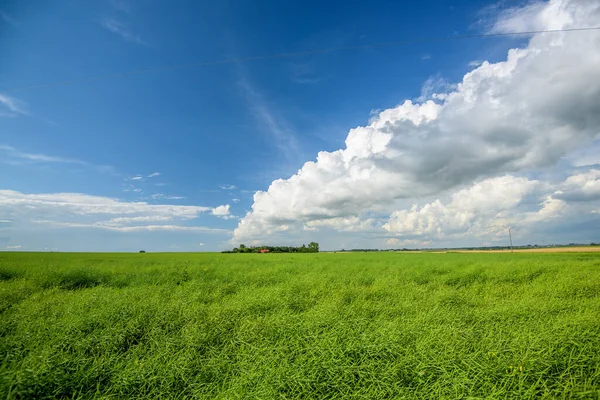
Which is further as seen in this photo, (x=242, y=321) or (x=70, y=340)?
(x=242, y=321)

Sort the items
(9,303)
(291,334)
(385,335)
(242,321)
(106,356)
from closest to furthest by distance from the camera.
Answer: (106,356) → (385,335) → (291,334) → (242,321) → (9,303)

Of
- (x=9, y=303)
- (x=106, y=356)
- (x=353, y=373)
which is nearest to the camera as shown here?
(x=353, y=373)

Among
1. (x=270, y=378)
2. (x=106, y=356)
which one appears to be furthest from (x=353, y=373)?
(x=106, y=356)

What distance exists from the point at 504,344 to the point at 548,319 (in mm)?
2524

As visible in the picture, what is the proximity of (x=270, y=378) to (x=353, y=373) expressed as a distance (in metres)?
1.18

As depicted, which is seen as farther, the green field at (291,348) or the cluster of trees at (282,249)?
the cluster of trees at (282,249)

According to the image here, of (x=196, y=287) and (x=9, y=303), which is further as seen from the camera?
Answer: (x=196, y=287)

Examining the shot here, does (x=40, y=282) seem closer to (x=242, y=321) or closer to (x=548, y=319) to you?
(x=242, y=321)

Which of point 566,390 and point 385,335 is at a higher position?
point 385,335

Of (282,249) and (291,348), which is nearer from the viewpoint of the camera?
(291,348)

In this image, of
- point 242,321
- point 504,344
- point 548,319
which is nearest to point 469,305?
point 548,319

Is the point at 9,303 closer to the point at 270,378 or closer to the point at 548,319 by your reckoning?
the point at 270,378

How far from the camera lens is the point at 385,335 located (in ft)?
17.1

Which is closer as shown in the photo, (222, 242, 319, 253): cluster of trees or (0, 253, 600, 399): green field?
(0, 253, 600, 399): green field
